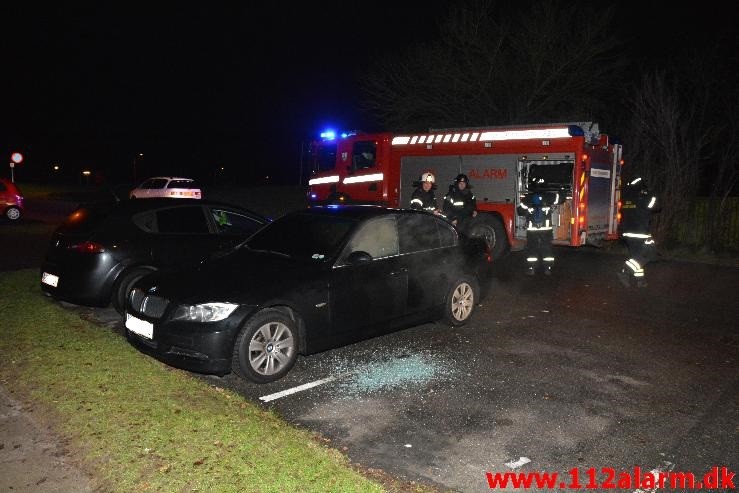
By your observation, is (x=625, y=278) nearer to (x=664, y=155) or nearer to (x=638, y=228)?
(x=638, y=228)

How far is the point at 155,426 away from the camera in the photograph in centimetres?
410

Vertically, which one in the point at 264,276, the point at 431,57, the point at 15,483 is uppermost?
the point at 431,57

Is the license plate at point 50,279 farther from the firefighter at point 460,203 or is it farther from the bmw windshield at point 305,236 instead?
the firefighter at point 460,203

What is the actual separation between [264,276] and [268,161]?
7286cm

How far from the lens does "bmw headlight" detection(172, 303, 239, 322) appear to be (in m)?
4.87

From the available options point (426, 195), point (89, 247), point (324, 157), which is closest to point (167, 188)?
point (324, 157)

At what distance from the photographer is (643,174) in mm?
15320

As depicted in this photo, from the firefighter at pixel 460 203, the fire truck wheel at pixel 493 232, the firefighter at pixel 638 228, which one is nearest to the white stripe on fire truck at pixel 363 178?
the fire truck wheel at pixel 493 232

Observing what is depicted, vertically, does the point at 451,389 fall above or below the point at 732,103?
below

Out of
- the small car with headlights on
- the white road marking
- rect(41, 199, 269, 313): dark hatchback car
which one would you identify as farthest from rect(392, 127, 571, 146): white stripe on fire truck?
the small car with headlights on

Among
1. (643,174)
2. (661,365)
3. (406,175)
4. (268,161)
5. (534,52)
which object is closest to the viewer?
(661,365)

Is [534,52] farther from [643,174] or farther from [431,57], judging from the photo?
[643,174]

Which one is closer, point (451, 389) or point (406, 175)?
point (451, 389)

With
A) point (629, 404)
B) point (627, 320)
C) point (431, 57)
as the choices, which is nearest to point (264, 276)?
point (629, 404)
